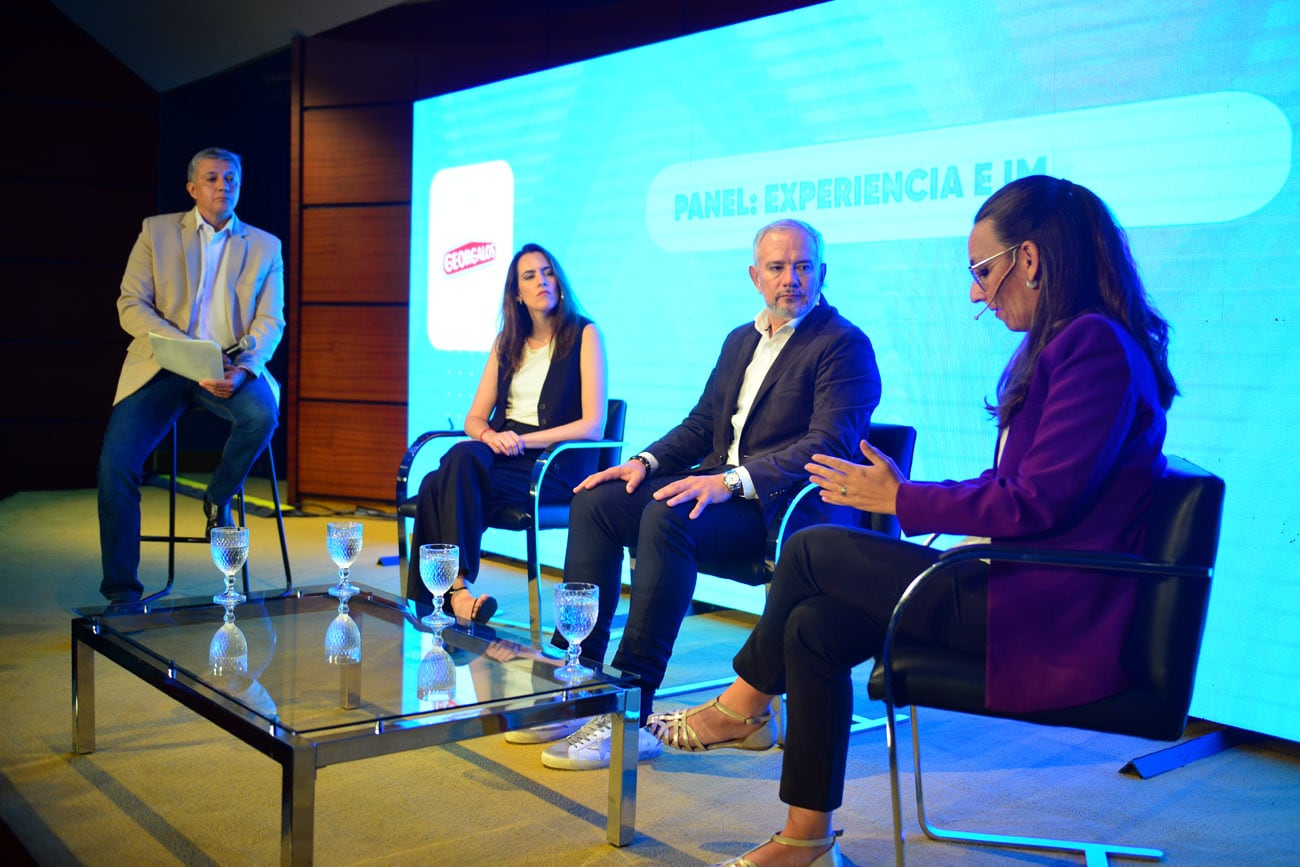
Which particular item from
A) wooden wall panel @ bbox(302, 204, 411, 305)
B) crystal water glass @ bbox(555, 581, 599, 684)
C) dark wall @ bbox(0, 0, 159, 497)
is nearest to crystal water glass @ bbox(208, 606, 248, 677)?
crystal water glass @ bbox(555, 581, 599, 684)

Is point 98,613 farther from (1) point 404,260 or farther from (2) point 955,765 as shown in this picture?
(1) point 404,260

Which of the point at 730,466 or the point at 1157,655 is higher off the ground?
the point at 730,466

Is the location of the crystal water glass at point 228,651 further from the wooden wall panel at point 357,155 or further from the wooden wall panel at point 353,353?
the wooden wall panel at point 357,155

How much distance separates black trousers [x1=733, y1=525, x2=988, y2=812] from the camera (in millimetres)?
1811

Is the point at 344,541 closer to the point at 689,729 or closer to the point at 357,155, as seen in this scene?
the point at 689,729

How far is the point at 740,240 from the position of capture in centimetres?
394

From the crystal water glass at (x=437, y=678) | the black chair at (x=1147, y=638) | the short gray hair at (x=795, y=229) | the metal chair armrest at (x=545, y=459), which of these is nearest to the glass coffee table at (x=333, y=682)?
the crystal water glass at (x=437, y=678)

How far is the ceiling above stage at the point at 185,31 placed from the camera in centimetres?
650

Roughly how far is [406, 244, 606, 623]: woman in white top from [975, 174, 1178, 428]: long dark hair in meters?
1.76

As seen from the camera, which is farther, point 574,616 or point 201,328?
point 201,328

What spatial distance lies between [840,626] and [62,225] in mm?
6875

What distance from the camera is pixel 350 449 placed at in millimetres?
6188

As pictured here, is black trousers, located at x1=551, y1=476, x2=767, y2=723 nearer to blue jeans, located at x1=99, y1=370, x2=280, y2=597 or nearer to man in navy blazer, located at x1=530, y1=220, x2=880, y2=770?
man in navy blazer, located at x1=530, y1=220, x2=880, y2=770

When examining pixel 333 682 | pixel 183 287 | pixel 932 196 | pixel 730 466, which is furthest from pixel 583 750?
pixel 183 287
